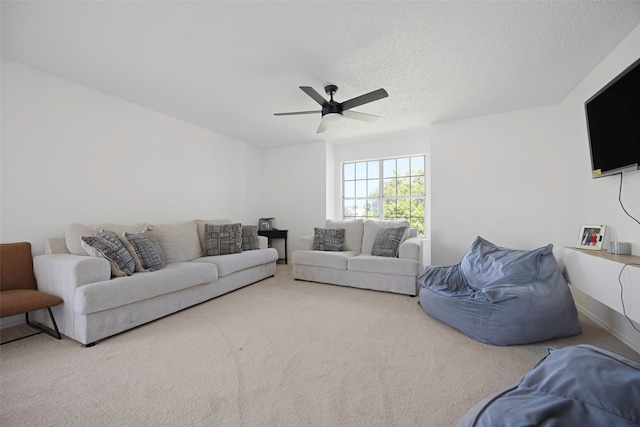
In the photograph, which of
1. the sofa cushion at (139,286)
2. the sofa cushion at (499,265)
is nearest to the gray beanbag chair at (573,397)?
the sofa cushion at (499,265)

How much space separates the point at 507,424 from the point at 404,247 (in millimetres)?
2825

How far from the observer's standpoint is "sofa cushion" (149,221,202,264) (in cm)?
325

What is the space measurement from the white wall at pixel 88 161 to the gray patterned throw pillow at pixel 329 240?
195 cm

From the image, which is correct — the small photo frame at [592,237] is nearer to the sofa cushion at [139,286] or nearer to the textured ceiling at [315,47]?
the textured ceiling at [315,47]

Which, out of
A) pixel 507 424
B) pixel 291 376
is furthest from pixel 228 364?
pixel 507 424

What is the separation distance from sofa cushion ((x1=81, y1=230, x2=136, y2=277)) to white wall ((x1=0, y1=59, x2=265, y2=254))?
0.71 m

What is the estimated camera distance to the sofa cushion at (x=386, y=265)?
3372 mm

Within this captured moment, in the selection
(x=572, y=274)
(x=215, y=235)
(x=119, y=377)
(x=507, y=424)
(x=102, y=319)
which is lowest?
(x=119, y=377)

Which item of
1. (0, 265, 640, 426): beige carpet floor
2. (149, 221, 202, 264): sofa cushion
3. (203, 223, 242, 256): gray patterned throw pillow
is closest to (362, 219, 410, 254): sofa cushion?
(0, 265, 640, 426): beige carpet floor

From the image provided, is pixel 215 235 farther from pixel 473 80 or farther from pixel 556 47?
pixel 556 47

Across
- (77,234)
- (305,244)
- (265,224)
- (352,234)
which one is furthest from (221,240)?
(352,234)

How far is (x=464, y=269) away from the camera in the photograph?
9.43 ft

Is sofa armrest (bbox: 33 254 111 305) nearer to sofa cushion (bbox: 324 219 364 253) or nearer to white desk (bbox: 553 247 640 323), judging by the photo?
sofa cushion (bbox: 324 219 364 253)

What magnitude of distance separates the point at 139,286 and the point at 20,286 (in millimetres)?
1005
